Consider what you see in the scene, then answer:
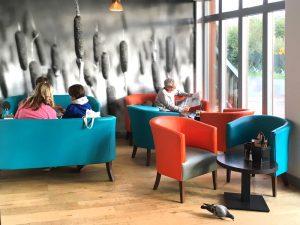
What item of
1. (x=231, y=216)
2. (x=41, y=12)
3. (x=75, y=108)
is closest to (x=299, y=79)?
(x=231, y=216)

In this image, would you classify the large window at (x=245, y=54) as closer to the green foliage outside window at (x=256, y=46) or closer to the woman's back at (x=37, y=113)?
the green foliage outside window at (x=256, y=46)

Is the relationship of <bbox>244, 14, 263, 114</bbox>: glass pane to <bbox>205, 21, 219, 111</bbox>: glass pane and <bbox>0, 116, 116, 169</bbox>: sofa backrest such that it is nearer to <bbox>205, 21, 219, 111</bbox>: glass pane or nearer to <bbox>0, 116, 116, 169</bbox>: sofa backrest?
<bbox>205, 21, 219, 111</bbox>: glass pane

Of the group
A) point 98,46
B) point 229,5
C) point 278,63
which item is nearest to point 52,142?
point 98,46

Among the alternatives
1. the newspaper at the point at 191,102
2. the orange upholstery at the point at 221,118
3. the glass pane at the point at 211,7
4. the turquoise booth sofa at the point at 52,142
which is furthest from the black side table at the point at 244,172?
the glass pane at the point at 211,7

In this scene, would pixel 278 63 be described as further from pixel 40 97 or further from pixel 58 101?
pixel 58 101

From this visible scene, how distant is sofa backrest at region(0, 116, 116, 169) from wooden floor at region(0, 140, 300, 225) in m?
0.35

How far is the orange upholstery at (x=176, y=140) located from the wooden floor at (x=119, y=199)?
366 millimetres

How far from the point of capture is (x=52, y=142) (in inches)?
191

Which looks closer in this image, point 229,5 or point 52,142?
point 52,142

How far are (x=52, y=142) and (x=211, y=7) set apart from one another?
446 centimetres

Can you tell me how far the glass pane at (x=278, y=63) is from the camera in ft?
18.7

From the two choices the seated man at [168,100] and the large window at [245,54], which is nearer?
the large window at [245,54]

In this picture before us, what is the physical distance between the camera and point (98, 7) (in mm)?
7652

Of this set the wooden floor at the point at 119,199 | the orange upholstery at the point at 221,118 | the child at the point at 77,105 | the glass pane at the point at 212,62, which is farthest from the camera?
the glass pane at the point at 212,62
